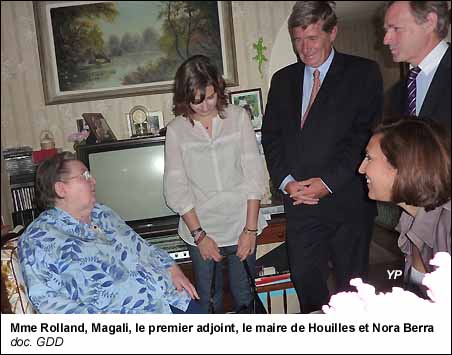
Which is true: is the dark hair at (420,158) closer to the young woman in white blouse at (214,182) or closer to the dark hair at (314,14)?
the dark hair at (314,14)

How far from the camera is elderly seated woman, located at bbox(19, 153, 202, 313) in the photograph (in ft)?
3.04

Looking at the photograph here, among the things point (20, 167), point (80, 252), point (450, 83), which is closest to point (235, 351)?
point (80, 252)

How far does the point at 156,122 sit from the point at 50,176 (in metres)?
0.81

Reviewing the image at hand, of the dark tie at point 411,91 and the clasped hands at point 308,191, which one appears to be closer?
the dark tie at point 411,91

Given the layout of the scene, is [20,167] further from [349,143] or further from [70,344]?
[349,143]

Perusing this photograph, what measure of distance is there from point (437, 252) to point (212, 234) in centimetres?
61

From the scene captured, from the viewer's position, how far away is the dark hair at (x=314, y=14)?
3.17 ft

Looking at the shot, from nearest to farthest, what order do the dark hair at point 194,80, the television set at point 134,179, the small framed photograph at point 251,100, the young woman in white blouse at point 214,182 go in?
the dark hair at point 194,80 → the young woman in white blouse at point 214,182 → the television set at point 134,179 → the small framed photograph at point 251,100

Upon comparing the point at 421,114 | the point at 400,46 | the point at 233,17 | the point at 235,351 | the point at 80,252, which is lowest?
the point at 235,351

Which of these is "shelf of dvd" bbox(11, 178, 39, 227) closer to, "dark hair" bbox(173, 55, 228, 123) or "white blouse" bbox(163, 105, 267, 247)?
"white blouse" bbox(163, 105, 267, 247)

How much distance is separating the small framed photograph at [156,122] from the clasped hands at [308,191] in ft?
2.48

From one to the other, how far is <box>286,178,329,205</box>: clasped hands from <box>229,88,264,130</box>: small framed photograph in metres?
0.63

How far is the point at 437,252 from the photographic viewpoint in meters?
0.76

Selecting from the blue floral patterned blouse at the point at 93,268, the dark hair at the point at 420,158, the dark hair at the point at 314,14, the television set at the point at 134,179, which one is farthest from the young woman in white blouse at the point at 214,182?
the dark hair at the point at 420,158
